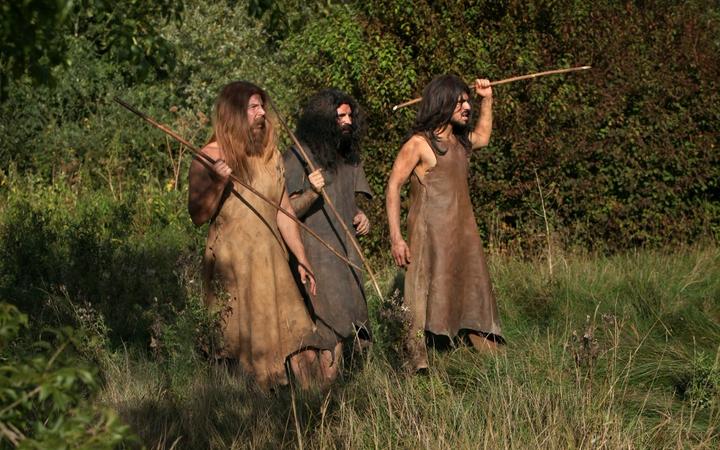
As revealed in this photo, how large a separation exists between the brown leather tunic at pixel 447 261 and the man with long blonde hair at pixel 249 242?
2.97 feet

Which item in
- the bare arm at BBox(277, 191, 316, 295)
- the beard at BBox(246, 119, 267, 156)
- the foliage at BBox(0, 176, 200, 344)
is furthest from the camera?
the foliage at BBox(0, 176, 200, 344)

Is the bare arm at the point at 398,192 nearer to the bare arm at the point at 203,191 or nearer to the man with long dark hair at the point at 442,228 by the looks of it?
the man with long dark hair at the point at 442,228

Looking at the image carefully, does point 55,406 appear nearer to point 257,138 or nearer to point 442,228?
point 257,138

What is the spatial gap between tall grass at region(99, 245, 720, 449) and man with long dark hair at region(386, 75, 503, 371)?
0.78ft

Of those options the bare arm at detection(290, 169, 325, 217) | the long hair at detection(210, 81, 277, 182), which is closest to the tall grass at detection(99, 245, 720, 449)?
the bare arm at detection(290, 169, 325, 217)

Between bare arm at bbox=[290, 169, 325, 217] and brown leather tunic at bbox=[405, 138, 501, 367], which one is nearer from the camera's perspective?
bare arm at bbox=[290, 169, 325, 217]

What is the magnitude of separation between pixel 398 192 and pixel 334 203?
0.38m

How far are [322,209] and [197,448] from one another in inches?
89.2

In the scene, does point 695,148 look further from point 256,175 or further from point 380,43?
point 256,175

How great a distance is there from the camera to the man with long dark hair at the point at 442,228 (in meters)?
7.64

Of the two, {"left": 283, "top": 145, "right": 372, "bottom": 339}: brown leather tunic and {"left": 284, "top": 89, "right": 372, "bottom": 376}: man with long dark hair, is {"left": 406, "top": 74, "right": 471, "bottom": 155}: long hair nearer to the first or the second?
{"left": 284, "top": 89, "right": 372, "bottom": 376}: man with long dark hair

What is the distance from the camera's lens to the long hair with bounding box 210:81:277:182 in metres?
6.84

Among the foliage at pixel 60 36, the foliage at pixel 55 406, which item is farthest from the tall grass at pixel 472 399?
the foliage at pixel 55 406

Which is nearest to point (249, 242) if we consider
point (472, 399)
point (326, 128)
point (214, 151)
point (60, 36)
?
point (214, 151)
